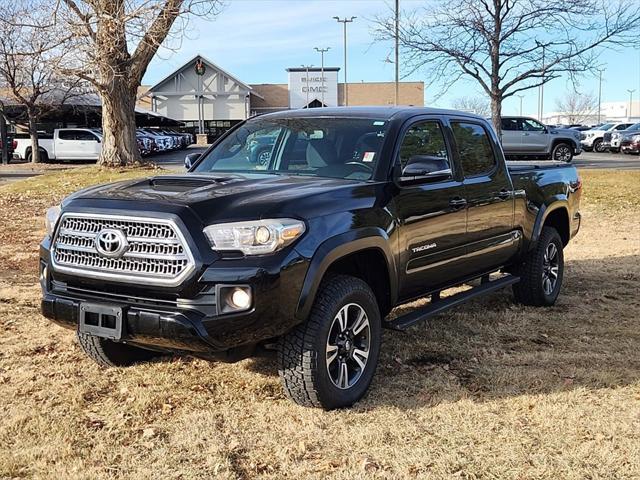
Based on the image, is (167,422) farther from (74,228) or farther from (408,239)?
(408,239)

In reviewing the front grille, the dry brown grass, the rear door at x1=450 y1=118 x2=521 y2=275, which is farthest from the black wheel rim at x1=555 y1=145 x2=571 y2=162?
the front grille

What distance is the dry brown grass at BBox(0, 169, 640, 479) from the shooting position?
3.50 meters

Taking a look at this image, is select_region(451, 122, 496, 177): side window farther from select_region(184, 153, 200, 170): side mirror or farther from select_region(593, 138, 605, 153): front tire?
select_region(593, 138, 605, 153): front tire

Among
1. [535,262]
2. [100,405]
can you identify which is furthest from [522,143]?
[100,405]

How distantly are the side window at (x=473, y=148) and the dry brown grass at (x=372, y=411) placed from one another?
4.57ft

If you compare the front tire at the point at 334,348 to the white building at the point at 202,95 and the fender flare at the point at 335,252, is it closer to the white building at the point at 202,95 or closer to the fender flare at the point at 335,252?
the fender flare at the point at 335,252

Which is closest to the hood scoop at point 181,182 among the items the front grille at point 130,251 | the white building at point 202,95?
the front grille at point 130,251

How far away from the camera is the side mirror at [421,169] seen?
4.55 meters

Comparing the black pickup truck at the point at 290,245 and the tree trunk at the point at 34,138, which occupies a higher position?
the tree trunk at the point at 34,138

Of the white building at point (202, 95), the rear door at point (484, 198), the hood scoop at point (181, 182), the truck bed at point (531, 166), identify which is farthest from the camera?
the white building at point (202, 95)

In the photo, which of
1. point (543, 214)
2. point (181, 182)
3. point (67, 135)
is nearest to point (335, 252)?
point (181, 182)

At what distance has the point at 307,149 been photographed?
4945 millimetres

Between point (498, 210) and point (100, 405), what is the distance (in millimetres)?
3512

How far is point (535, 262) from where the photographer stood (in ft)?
21.5
